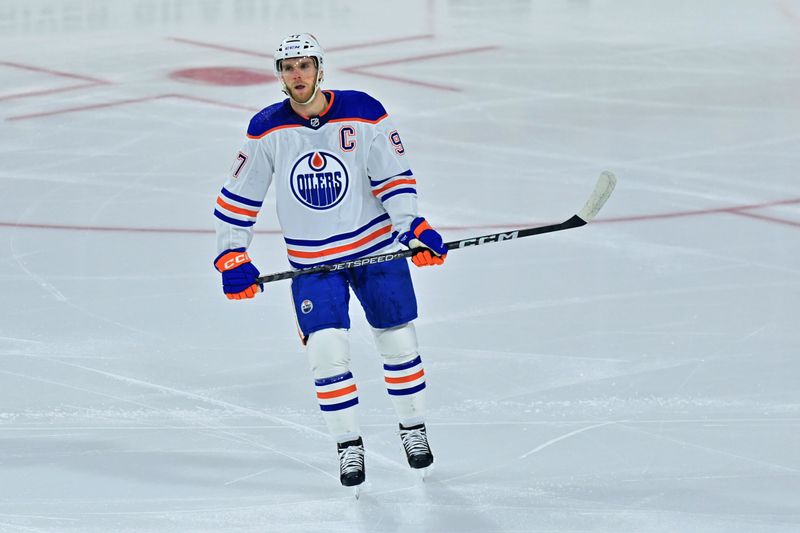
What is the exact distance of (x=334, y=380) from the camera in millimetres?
3166

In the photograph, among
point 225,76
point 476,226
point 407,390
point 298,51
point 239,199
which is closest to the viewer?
point 298,51

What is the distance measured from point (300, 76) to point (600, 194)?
0.79 meters

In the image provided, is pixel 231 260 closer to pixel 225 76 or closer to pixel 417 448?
pixel 417 448

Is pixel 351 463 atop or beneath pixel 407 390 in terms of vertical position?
beneath

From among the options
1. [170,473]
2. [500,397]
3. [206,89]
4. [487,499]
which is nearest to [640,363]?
[500,397]

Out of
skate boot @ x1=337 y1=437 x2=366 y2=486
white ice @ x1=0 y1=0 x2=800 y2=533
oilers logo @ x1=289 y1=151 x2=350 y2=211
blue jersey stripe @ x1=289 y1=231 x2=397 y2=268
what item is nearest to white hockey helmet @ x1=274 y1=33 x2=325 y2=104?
oilers logo @ x1=289 y1=151 x2=350 y2=211

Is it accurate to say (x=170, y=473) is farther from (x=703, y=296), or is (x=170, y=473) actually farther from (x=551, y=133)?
(x=551, y=133)

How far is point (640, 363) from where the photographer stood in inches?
155

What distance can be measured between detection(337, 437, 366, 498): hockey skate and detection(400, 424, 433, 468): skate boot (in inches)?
4.5

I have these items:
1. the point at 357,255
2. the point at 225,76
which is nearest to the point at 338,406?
the point at 357,255

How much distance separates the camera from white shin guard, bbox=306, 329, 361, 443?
314 centimetres

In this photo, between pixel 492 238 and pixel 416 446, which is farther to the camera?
pixel 492 238

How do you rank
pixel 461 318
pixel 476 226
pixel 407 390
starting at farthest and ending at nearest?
pixel 476 226 → pixel 461 318 → pixel 407 390

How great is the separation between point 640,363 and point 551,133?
3014 mm
